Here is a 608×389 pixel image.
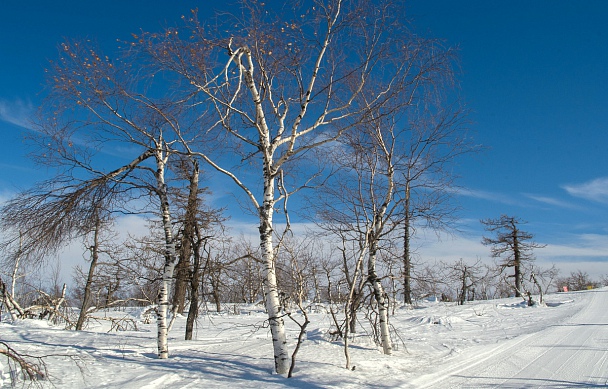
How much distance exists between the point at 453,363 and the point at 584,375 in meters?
2.29

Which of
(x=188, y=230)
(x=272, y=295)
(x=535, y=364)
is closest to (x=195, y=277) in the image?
(x=188, y=230)

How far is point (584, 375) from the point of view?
6.89 metres

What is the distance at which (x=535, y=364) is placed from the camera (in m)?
7.95

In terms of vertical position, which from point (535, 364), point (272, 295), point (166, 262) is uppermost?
point (166, 262)

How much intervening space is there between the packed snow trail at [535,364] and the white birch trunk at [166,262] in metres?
5.02

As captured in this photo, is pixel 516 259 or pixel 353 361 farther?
pixel 516 259

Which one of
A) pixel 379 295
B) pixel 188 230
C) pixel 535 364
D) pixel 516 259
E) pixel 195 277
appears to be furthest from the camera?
pixel 516 259

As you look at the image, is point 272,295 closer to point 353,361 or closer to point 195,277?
point 353,361

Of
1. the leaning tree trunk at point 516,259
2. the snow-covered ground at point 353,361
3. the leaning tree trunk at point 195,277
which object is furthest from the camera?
the leaning tree trunk at point 516,259

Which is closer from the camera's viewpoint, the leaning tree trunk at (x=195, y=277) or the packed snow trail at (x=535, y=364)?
the packed snow trail at (x=535, y=364)

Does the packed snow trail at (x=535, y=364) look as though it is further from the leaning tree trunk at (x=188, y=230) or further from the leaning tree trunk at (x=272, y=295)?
the leaning tree trunk at (x=188, y=230)

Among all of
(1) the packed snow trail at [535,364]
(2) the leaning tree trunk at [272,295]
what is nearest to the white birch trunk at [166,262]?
(2) the leaning tree trunk at [272,295]

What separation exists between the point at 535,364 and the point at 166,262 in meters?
7.89

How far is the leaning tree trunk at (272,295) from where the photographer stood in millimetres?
6469
